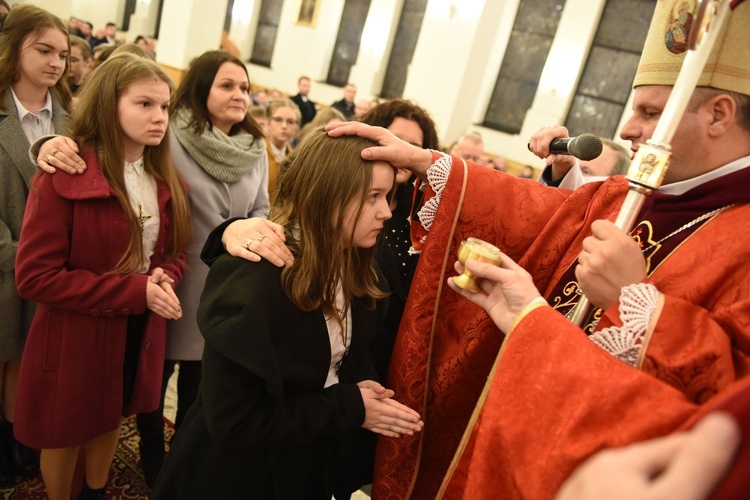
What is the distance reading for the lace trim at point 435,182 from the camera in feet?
5.54

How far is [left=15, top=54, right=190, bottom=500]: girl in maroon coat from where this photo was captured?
180cm

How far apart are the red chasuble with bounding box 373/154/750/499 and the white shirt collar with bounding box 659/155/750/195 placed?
1.2 inches

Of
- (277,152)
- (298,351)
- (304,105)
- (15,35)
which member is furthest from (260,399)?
(304,105)

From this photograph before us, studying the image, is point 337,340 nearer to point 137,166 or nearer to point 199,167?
point 137,166

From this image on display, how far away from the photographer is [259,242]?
4.55 feet

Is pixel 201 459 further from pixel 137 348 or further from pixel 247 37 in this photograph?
pixel 247 37

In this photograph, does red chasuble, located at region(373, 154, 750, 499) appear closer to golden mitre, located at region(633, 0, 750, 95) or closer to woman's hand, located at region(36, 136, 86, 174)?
golden mitre, located at region(633, 0, 750, 95)

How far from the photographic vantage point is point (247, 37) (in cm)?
1349

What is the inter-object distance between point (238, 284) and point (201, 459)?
23.2 inches

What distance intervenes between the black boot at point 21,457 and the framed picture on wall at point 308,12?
39.1ft

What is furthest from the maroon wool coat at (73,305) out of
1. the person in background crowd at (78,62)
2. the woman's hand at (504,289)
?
the person in background crowd at (78,62)

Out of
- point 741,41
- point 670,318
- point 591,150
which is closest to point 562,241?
point 591,150

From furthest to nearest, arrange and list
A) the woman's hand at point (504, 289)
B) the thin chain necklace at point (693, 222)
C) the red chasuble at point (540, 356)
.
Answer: the thin chain necklace at point (693, 222) < the woman's hand at point (504, 289) < the red chasuble at point (540, 356)

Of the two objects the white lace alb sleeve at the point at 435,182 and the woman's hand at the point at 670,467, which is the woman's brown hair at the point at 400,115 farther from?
the woman's hand at the point at 670,467
